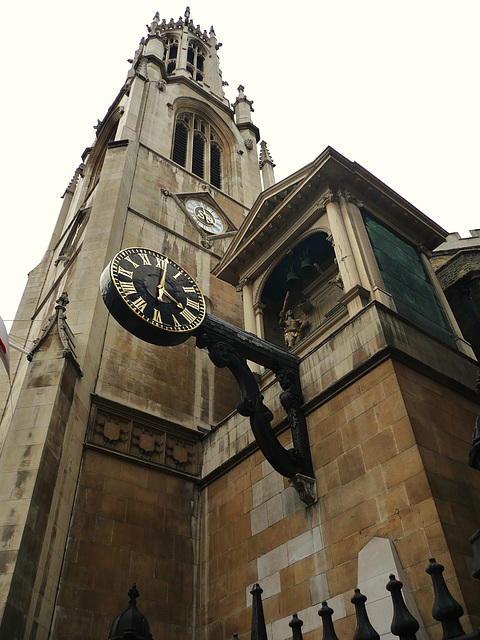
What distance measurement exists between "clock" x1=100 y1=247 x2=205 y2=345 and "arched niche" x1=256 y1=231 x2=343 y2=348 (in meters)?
5.92

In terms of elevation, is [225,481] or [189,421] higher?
[189,421]

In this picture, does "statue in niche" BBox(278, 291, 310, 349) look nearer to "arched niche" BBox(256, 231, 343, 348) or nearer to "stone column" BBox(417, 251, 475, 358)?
"arched niche" BBox(256, 231, 343, 348)

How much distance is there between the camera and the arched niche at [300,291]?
1762 centimetres

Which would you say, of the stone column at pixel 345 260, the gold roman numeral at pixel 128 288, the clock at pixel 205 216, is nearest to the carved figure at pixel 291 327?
the stone column at pixel 345 260

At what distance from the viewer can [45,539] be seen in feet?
38.1

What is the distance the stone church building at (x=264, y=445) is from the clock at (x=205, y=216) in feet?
14.5

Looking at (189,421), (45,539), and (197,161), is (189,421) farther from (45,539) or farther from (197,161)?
(197,161)

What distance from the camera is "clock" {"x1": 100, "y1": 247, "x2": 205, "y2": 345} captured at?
1061 centimetres

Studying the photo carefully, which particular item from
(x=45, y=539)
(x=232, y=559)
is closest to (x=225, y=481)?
(x=232, y=559)

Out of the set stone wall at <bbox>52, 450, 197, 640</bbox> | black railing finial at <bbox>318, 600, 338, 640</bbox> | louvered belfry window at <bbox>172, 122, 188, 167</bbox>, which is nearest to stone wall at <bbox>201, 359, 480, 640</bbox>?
stone wall at <bbox>52, 450, 197, 640</bbox>

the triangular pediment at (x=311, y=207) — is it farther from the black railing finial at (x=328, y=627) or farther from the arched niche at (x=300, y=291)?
the black railing finial at (x=328, y=627)

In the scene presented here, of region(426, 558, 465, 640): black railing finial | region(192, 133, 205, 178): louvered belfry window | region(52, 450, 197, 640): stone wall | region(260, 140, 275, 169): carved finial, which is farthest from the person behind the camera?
region(260, 140, 275, 169): carved finial

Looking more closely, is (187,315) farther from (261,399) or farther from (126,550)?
(126,550)

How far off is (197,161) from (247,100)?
12.0 metres
